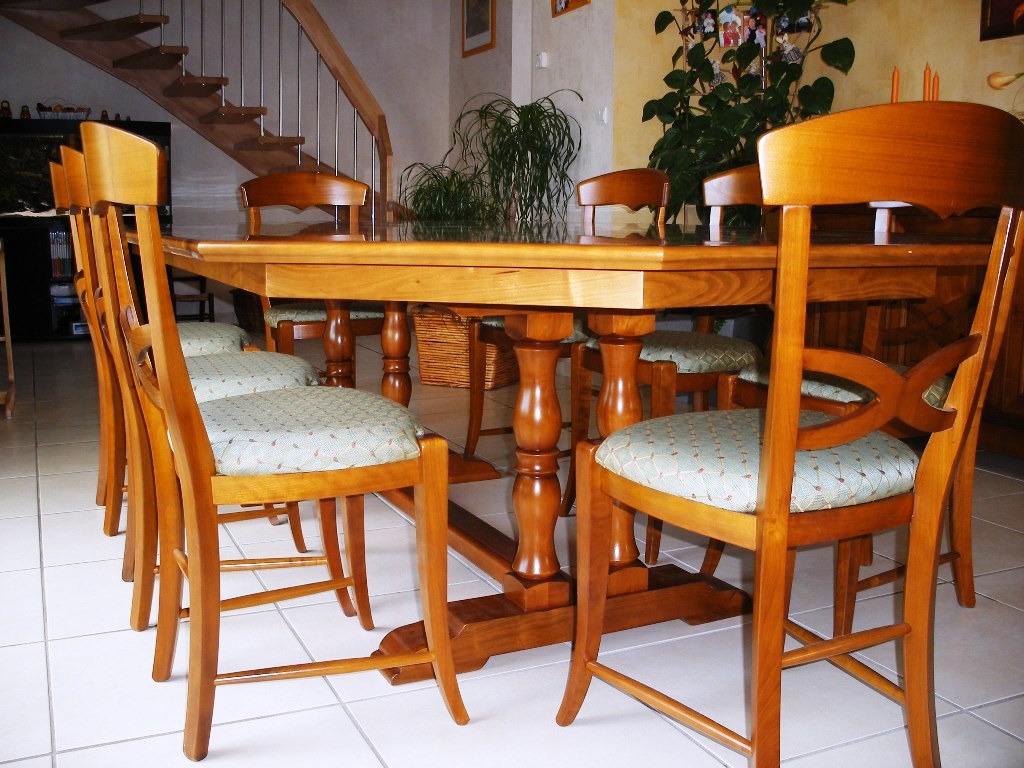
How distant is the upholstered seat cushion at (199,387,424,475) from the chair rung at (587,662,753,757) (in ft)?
1.53

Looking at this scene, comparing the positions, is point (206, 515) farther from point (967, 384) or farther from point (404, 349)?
point (404, 349)

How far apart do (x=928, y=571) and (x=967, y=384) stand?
0.28 meters

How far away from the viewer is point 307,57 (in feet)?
25.2

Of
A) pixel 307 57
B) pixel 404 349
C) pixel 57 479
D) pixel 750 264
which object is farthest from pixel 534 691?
pixel 307 57

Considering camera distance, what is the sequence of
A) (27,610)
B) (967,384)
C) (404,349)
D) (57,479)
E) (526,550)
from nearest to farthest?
(967,384) → (526,550) → (27,610) → (404,349) → (57,479)

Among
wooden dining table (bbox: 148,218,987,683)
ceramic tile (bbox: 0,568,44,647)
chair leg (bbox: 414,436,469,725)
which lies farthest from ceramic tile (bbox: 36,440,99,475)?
chair leg (bbox: 414,436,469,725)

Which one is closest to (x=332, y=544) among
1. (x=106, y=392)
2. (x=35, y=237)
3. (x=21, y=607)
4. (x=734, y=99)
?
(x=21, y=607)

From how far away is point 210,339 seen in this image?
2689 mm

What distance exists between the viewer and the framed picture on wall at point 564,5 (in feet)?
17.6

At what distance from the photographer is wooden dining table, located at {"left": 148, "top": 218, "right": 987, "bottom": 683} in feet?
4.73

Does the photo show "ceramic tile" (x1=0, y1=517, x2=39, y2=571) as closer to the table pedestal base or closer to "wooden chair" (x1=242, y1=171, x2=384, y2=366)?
"wooden chair" (x1=242, y1=171, x2=384, y2=366)

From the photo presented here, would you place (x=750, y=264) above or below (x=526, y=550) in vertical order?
above

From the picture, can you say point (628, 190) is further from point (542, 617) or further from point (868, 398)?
point (542, 617)

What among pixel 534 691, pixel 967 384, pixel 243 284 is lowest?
pixel 534 691
